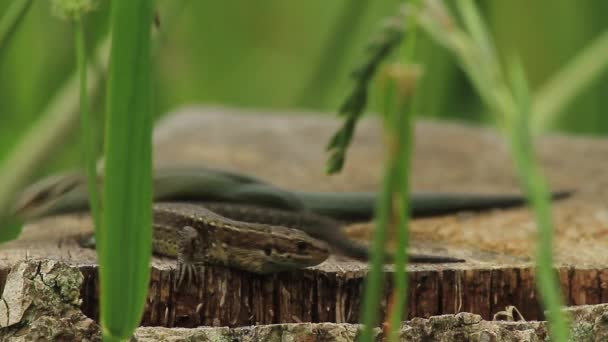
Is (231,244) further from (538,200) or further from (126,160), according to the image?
(538,200)

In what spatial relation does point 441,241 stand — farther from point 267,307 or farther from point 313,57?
point 313,57

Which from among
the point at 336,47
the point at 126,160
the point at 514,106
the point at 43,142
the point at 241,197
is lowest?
the point at 126,160

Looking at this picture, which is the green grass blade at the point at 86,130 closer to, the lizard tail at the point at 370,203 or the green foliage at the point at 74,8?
the green foliage at the point at 74,8

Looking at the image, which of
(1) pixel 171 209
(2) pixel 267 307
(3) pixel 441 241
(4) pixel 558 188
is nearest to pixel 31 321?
(2) pixel 267 307

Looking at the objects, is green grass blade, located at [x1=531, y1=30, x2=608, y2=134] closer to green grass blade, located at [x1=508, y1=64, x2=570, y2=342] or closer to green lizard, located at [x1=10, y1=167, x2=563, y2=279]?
green lizard, located at [x1=10, y1=167, x2=563, y2=279]

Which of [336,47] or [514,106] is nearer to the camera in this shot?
[514,106]

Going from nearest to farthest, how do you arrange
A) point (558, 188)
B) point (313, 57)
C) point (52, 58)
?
point (558, 188), point (52, 58), point (313, 57)

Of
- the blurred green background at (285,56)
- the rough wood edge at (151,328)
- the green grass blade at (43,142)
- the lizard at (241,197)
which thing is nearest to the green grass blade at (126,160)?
the rough wood edge at (151,328)

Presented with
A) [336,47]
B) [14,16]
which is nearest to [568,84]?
[336,47]
